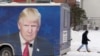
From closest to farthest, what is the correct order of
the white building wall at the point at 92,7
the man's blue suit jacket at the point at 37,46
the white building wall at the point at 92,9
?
the man's blue suit jacket at the point at 37,46 < the white building wall at the point at 92,9 < the white building wall at the point at 92,7

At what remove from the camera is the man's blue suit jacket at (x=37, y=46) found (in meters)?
16.5

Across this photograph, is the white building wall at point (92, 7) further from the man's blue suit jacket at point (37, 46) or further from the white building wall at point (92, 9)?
the man's blue suit jacket at point (37, 46)

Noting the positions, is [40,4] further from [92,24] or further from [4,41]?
[92,24]

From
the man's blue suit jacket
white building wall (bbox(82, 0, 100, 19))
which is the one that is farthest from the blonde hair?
white building wall (bbox(82, 0, 100, 19))

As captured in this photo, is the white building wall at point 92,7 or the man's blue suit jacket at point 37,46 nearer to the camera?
the man's blue suit jacket at point 37,46

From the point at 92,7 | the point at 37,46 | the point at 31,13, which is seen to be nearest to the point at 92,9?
the point at 92,7

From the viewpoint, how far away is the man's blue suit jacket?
16469 millimetres

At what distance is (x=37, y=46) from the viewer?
54.5ft

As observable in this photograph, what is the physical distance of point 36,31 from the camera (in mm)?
16578

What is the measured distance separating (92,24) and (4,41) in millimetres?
57726

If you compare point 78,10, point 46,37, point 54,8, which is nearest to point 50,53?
point 46,37

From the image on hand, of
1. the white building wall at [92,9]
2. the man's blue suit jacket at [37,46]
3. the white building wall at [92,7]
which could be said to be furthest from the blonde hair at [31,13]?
the white building wall at [92,7]

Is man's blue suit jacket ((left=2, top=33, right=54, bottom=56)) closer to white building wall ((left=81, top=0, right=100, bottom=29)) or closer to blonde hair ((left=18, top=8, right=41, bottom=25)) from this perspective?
blonde hair ((left=18, top=8, right=41, bottom=25))

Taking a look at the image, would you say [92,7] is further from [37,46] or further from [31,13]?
[37,46]
